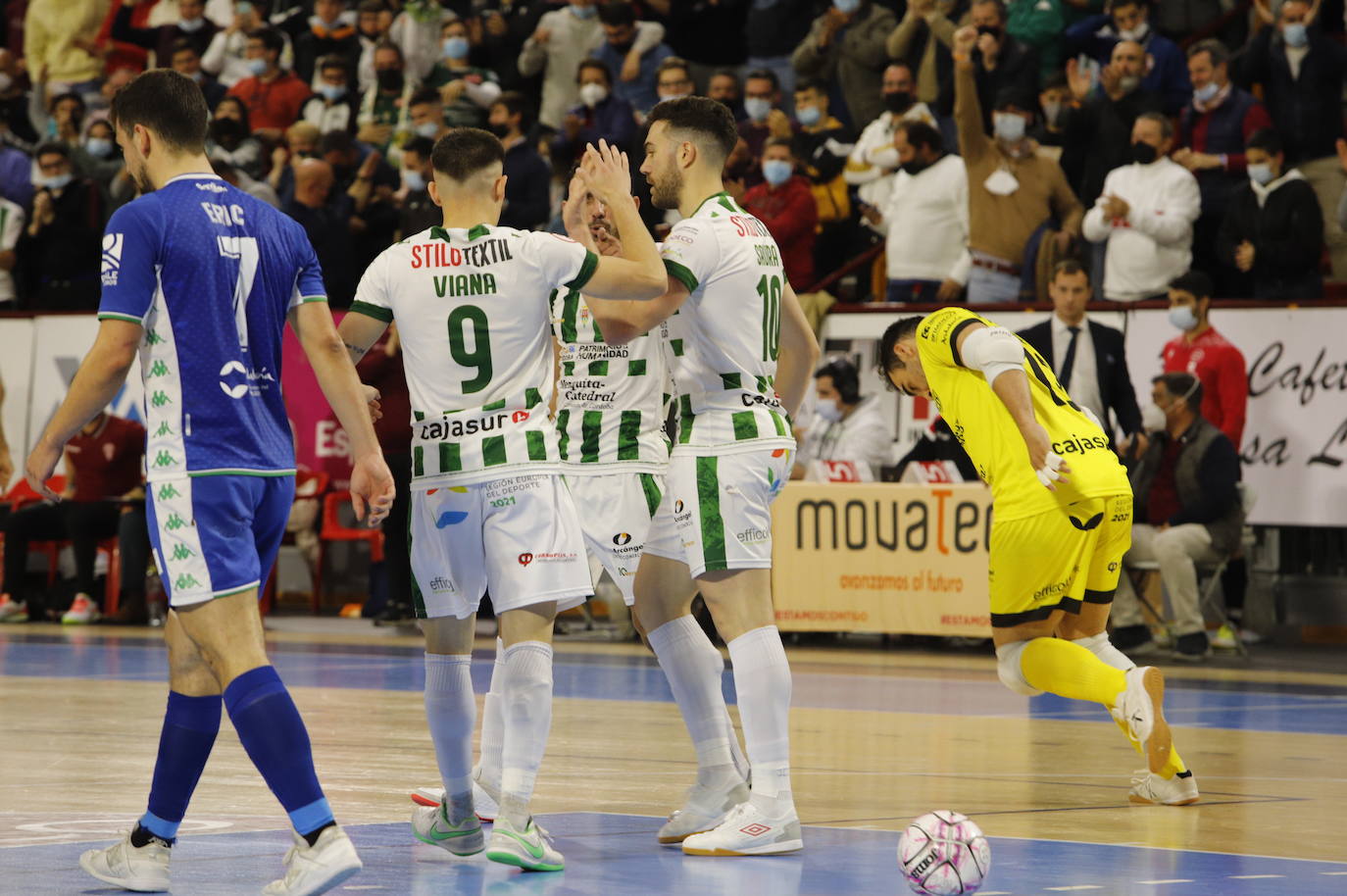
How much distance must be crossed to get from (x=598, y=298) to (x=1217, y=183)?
11404 mm

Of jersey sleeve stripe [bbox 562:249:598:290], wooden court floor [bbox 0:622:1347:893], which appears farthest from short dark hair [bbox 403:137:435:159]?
jersey sleeve stripe [bbox 562:249:598:290]

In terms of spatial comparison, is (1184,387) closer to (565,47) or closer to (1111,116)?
(1111,116)

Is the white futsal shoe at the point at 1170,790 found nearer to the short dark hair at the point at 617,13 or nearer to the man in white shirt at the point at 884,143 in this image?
the man in white shirt at the point at 884,143

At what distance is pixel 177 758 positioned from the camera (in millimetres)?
5734

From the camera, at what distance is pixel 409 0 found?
22.0 meters

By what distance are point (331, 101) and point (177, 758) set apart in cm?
1750

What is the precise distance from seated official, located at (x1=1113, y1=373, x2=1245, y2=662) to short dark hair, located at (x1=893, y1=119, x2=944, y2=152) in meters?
3.43

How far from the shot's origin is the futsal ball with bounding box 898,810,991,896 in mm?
5539

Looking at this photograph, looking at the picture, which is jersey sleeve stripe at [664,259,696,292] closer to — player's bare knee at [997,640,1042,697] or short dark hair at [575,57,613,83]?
player's bare knee at [997,640,1042,697]

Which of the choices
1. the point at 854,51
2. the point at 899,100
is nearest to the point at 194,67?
the point at 854,51

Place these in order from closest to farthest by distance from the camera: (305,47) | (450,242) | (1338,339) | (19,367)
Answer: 1. (450,242)
2. (1338,339)
3. (19,367)
4. (305,47)

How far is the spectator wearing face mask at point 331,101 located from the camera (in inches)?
874

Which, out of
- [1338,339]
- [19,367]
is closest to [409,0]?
[19,367]

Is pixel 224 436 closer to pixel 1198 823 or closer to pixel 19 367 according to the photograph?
pixel 1198 823
